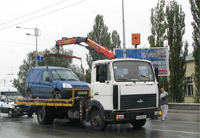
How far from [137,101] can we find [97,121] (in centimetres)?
160

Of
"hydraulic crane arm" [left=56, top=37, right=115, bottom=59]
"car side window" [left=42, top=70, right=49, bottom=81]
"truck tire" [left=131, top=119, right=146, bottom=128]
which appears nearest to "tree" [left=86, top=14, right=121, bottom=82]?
"hydraulic crane arm" [left=56, top=37, right=115, bottom=59]

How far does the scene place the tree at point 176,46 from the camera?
28.1 meters

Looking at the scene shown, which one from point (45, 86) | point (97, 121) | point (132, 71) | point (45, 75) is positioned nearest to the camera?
point (132, 71)

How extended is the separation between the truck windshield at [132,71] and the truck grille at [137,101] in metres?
0.57

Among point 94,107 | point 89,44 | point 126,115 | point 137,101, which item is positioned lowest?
point 126,115

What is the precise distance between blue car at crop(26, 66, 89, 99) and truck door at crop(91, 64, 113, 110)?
1410mm

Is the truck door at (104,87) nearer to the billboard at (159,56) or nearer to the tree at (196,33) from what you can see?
the billboard at (159,56)

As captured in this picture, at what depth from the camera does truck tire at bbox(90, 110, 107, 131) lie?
1020 cm

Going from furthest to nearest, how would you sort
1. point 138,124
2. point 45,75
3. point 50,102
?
point 45,75 < point 50,102 < point 138,124

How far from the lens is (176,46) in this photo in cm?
2873

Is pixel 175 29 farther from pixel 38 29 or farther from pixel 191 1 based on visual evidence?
pixel 38 29

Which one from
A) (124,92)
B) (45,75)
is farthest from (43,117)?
(124,92)

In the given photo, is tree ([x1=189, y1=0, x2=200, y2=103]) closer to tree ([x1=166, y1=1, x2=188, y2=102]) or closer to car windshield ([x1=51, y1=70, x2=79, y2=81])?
tree ([x1=166, y1=1, x2=188, y2=102])

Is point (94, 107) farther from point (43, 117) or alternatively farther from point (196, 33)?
point (196, 33)
